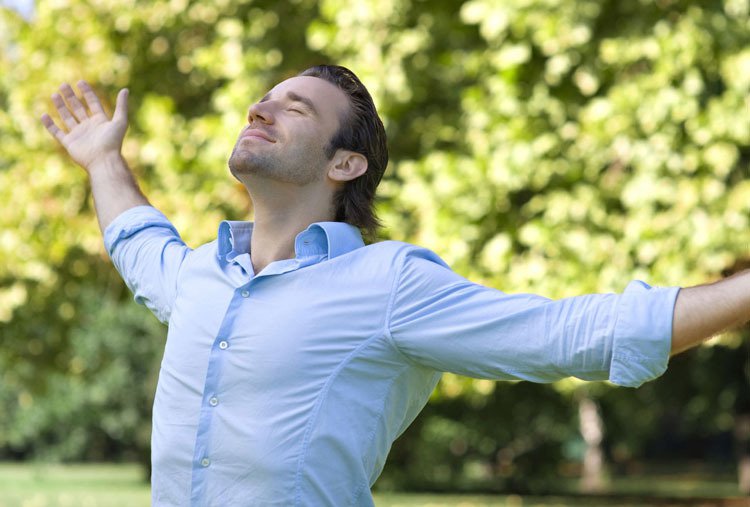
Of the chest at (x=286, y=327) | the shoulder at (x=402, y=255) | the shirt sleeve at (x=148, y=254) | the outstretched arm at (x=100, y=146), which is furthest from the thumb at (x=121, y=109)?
the shoulder at (x=402, y=255)

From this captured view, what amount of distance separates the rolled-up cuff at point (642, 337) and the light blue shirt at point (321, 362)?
0.06 meters

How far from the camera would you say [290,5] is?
863 centimetres

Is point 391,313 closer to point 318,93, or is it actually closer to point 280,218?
point 280,218

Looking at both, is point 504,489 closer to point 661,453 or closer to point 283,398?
point 661,453

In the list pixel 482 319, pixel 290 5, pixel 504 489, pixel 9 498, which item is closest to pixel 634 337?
pixel 482 319

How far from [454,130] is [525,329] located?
5870 millimetres

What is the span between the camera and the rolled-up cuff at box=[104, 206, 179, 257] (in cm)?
278

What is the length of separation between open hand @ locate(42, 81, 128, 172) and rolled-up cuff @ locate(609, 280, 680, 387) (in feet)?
5.23

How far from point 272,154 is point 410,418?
2.12 feet

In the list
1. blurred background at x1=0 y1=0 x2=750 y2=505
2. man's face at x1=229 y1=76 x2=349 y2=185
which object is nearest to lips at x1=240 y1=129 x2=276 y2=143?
man's face at x1=229 y1=76 x2=349 y2=185

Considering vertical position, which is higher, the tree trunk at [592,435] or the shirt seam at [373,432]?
the shirt seam at [373,432]

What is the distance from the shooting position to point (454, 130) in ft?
25.5

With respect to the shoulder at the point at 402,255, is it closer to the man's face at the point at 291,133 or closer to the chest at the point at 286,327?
the chest at the point at 286,327

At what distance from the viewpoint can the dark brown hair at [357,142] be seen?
2533mm
